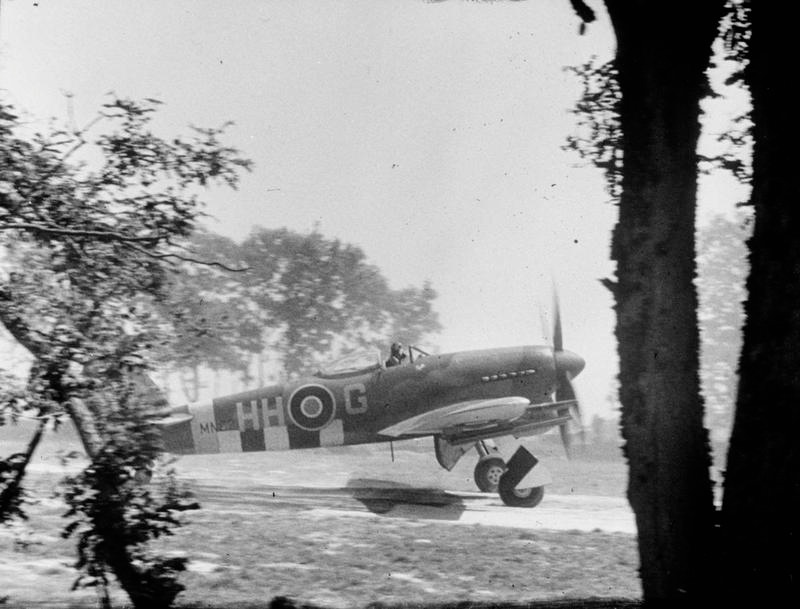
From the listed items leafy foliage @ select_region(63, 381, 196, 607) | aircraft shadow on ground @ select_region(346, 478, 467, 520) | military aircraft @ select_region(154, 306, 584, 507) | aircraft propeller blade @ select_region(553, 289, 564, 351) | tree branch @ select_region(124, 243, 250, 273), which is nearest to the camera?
leafy foliage @ select_region(63, 381, 196, 607)

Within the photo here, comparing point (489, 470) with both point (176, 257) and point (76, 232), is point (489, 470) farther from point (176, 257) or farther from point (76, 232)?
point (76, 232)

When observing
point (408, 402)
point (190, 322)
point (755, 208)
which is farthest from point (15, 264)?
point (408, 402)

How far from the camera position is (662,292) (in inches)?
143

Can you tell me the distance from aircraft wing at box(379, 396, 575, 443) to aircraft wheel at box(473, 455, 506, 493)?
1.93ft

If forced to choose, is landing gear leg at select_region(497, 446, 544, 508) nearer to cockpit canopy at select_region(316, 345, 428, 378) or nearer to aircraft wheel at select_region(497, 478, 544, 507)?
aircraft wheel at select_region(497, 478, 544, 507)

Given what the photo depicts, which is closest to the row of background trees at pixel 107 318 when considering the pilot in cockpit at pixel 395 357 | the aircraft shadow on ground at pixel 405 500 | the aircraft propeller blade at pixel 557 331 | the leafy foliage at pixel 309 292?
the aircraft shadow on ground at pixel 405 500

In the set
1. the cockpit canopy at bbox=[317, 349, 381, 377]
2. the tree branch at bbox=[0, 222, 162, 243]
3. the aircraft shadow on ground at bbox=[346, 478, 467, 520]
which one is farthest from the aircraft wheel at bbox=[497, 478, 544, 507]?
the tree branch at bbox=[0, 222, 162, 243]

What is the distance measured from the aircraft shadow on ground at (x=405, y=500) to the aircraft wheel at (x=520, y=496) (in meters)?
0.68

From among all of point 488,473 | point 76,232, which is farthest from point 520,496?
point 76,232

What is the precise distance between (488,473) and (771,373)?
30.5ft

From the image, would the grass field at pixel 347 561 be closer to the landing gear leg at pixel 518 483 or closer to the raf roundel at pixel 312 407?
the landing gear leg at pixel 518 483

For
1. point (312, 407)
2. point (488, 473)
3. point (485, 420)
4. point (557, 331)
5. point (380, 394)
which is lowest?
point (488, 473)

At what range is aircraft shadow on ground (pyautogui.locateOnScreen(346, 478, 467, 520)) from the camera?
10.0 meters

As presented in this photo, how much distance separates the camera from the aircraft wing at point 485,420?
11664 millimetres
